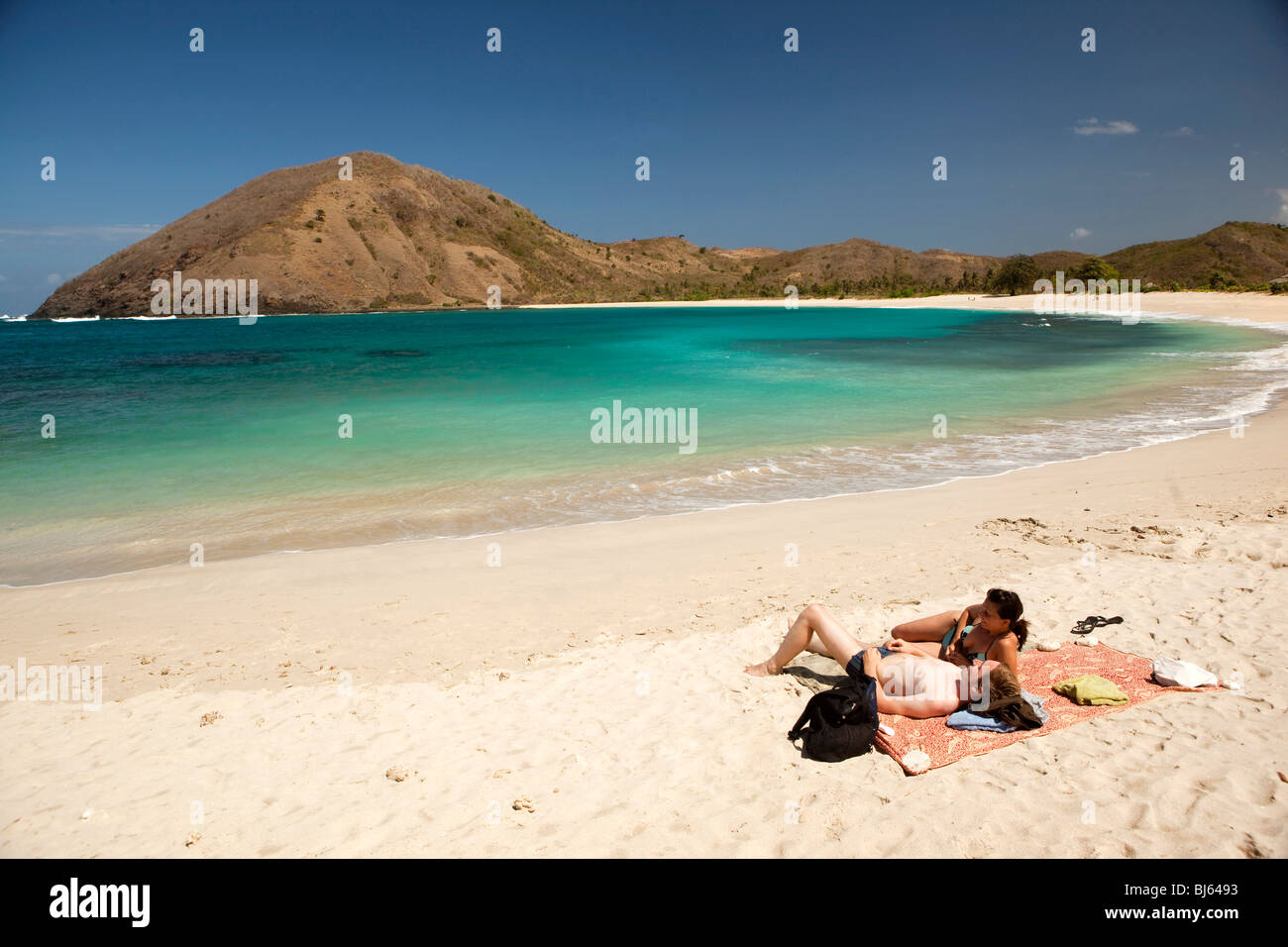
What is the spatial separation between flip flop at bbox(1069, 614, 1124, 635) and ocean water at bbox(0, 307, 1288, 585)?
5.06 meters

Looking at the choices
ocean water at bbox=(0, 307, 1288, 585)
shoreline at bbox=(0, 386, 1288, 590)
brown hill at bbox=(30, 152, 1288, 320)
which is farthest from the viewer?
brown hill at bbox=(30, 152, 1288, 320)

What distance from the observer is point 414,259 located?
115562mm

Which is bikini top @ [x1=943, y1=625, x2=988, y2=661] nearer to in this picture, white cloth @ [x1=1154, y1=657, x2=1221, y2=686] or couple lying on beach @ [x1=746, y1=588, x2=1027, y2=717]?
couple lying on beach @ [x1=746, y1=588, x2=1027, y2=717]

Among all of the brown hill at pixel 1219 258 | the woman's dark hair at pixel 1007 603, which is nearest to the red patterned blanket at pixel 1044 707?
the woman's dark hair at pixel 1007 603

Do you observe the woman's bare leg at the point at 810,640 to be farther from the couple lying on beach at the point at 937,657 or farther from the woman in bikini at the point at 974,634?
the woman in bikini at the point at 974,634

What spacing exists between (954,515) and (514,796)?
7.13 meters

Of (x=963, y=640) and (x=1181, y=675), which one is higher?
(x=963, y=640)

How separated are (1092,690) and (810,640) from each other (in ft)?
5.89

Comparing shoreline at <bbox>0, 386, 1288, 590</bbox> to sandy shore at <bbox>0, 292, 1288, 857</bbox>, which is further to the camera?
shoreline at <bbox>0, 386, 1288, 590</bbox>

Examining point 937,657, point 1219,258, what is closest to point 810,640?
point 937,657

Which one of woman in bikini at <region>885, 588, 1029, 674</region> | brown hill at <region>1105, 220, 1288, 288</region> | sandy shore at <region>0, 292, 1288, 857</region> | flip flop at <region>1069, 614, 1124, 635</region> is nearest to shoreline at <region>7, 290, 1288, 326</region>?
brown hill at <region>1105, 220, 1288, 288</region>

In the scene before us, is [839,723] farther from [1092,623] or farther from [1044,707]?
[1092,623]

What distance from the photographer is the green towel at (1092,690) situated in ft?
14.0

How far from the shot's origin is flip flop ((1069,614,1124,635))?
5379 millimetres
